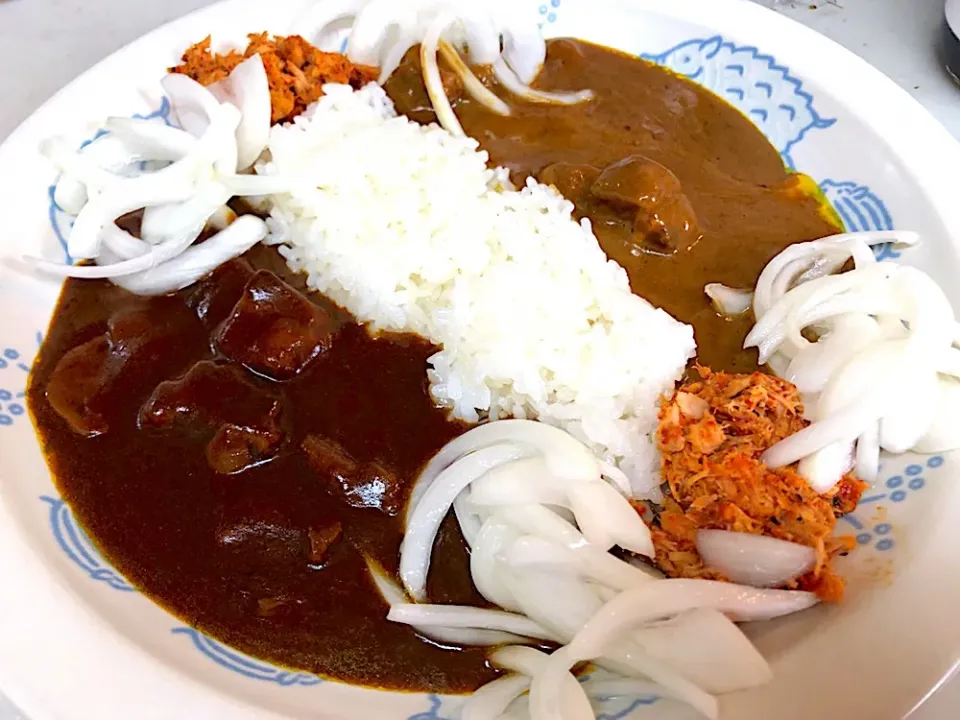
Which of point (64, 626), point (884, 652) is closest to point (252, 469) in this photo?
point (64, 626)

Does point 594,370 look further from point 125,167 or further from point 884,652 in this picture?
point 125,167

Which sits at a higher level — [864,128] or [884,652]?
[864,128]

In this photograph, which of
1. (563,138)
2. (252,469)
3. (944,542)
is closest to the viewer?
(944,542)

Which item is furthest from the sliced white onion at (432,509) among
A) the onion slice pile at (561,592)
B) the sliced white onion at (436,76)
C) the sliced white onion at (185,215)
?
the sliced white onion at (436,76)

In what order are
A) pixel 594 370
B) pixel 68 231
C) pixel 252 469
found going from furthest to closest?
1. pixel 68 231
2. pixel 594 370
3. pixel 252 469

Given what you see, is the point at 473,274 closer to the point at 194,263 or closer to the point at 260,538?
the point at 194,263

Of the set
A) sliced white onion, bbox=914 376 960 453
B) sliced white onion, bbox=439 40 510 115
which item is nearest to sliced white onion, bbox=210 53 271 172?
sliced white onion, bbox=439 40 510 115

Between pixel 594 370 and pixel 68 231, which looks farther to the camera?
pixel 68 231

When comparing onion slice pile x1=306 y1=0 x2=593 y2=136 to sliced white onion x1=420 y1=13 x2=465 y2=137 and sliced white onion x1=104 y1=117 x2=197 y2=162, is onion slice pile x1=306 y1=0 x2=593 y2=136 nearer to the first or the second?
sliced white onion x1=420 y1=13 x2=465 y2=137
